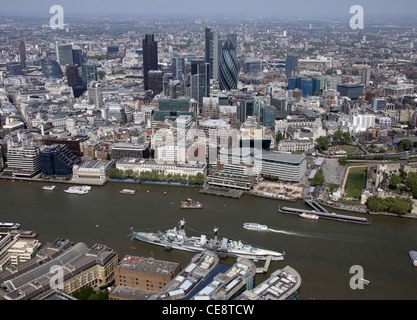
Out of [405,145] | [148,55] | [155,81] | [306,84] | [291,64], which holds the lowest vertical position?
[405,145]

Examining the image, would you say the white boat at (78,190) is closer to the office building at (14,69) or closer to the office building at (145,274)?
the office building at (145,274)

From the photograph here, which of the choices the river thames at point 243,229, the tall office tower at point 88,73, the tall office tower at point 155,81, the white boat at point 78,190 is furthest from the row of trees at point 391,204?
the tall office tower at point 88,73

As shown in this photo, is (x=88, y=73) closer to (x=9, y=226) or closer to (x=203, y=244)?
(x=9, y=226)

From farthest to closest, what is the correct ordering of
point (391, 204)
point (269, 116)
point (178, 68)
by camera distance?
point (178, 68) → point (269, 116) → point (391, 204)

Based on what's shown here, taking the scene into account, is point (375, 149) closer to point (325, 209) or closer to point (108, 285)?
point (325, 209)

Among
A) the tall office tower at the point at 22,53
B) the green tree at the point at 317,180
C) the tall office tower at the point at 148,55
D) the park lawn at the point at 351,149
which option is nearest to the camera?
the green tree at the point at 317,180

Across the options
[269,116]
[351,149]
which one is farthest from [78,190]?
[351,149]

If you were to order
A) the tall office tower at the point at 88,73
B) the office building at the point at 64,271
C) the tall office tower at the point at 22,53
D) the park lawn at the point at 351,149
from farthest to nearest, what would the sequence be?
the tall office tower at the point at 22,53, the tall office tower at the point at 88,73, the park lawn at the point at 351,149, the office building at the point at 64,271
